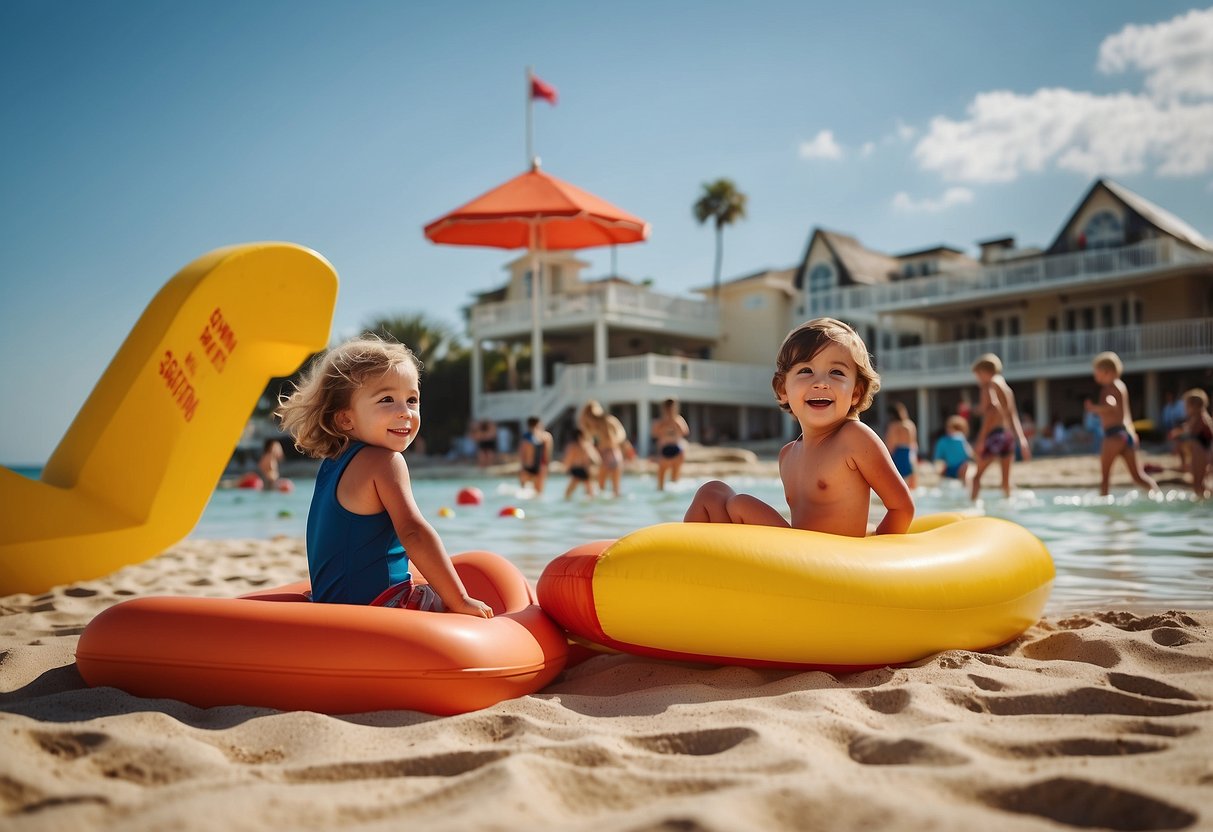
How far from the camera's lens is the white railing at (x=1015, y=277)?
76.3 ft

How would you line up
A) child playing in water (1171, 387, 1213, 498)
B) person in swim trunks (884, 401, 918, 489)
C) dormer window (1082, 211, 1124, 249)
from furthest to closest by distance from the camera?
1. dormer window (1082, 211, 1124, 249)
2. child playing in water (1171, 387, 1213, 498)
3. person in swim trunks (884, 401, 918, 489)

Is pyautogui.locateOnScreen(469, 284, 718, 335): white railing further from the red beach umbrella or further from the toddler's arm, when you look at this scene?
the toddler's arm

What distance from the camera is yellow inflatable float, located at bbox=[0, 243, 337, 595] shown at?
4.89 meters

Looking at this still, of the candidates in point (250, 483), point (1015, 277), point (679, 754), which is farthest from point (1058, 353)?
point (679, 754)

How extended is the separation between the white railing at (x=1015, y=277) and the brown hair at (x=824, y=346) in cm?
2286

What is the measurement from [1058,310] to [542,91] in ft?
50.7

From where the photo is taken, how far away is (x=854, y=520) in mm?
3543

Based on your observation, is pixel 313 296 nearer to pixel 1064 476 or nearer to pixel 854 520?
pixel 854 520

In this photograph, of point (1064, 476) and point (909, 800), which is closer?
point (909, 800)

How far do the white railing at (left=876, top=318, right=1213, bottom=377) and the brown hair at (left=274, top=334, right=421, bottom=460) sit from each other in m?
22.7

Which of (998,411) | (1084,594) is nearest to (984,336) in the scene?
(998,411)

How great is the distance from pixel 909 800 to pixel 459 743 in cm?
106

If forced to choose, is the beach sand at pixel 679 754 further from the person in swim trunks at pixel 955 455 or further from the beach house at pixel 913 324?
the beach house at pixel 913 324

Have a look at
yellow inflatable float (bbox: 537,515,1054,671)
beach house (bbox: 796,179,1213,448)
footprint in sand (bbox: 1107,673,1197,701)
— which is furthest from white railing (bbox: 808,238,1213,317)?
footprint in sand (bbox: 1107,673,1197,701)
